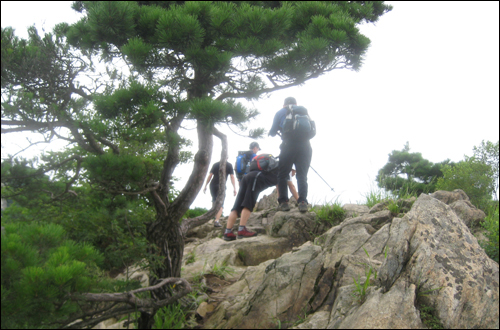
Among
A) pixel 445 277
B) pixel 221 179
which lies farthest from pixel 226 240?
pixel 445 277

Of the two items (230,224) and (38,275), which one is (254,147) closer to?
(230,224)

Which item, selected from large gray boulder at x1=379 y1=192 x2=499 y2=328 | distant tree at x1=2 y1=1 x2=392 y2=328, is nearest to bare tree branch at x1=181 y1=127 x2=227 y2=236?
distant tree at x1=2 y1=1 x2=392 y2=328

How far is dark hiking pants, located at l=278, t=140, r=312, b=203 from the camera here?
22.4 ft

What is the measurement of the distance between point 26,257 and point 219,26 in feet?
11.2

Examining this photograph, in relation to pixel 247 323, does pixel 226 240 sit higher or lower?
higher

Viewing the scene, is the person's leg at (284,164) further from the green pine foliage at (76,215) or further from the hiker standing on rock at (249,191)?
the green pine foliage at (76,215)

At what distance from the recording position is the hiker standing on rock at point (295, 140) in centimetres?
657

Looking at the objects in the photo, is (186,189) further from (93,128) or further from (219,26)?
(219,26)

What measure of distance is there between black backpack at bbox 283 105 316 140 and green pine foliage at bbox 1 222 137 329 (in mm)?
4550

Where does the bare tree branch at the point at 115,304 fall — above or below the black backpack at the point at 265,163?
below

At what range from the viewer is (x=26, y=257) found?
2.41 meters

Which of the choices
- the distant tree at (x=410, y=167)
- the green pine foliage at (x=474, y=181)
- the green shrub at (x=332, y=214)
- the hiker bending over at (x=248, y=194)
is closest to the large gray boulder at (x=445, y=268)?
the green shrub at (x=332, y=214)

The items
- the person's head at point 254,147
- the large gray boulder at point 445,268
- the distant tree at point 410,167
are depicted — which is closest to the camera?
the large gray boulder at point 445,268

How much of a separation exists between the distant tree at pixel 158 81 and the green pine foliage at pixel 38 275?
2.89 ft
